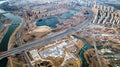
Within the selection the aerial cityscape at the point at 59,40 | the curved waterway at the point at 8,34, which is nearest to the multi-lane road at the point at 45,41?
the aerial cityscape at the point at 59,40

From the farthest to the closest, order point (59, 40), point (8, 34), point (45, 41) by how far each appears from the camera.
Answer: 1. point (8, 34)
2. point (59, 40)
3. point (45, 41)

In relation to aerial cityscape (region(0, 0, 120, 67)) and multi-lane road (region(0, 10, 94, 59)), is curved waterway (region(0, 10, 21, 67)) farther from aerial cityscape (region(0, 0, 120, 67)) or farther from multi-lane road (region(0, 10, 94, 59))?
multi-lane road (region(0, 10, 94, 59))

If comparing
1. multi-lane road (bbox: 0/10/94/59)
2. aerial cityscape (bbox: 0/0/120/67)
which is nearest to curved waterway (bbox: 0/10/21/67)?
aerial cityscape (bbox: 0/0/120/67)

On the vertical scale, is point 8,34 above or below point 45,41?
below

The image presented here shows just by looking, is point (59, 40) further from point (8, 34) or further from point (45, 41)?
point (8, 34)

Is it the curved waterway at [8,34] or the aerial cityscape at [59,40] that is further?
the aerial cityscape at [59,40]

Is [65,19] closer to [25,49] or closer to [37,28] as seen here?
[37,28]

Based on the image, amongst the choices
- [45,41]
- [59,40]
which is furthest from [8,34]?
[59,40]

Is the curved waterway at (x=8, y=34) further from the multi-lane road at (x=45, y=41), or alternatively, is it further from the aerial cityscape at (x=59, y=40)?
the multi-lane road at (x=45, y=41)
